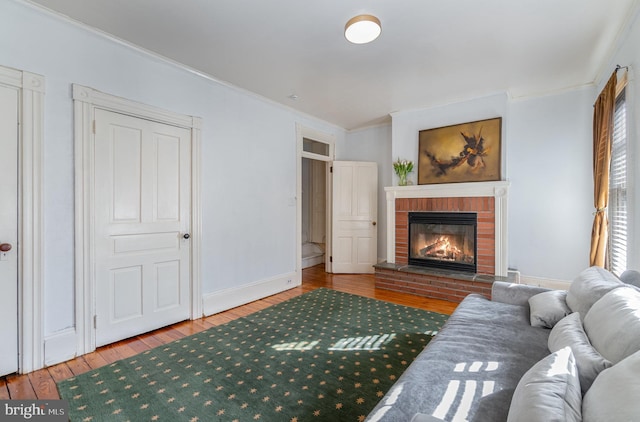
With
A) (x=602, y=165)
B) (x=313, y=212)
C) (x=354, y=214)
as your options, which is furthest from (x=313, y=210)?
(x=602, y=165)

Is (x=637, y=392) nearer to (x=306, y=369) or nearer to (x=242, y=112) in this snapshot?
(x=306, y=369)

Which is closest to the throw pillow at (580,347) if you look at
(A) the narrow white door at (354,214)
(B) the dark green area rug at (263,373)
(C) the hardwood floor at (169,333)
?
(B) the dark green area rug at (263,373)

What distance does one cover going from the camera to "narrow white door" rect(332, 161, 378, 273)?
523cm

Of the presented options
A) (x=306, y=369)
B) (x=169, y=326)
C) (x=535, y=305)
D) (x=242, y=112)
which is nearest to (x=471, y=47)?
(x=535, y=305)

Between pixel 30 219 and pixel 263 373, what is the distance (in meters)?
2.02

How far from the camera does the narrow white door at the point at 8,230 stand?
2.05 meters

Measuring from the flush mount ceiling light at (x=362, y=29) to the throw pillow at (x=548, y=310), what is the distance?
Answer: 2.27 metres

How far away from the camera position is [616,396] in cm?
76

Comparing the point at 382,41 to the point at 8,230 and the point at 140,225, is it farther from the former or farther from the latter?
the point at 8,230

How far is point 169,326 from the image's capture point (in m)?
2.98

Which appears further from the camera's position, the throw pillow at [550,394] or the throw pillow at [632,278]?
the throw pillow at [632,278]

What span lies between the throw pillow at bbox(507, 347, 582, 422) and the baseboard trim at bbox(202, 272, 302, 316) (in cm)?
299

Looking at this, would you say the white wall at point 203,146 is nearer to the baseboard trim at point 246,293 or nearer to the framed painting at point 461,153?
the baseboard trim at point 246,293

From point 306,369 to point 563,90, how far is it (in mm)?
4406
